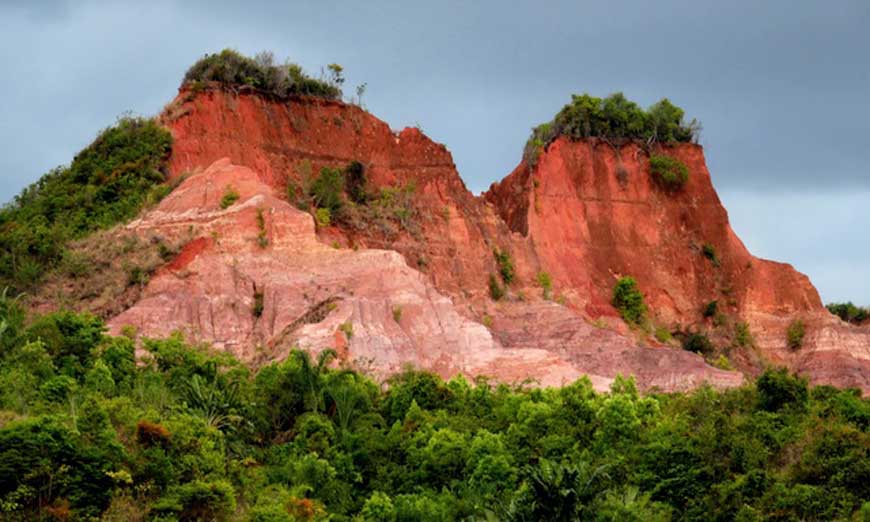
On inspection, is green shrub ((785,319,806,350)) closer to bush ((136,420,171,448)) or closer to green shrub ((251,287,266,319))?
green shrub ((251,287,266,319))

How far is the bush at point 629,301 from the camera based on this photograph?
91500mm

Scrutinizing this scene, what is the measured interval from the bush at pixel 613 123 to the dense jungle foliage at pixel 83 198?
67.0ft

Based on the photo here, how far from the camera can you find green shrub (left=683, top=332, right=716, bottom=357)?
297 feet

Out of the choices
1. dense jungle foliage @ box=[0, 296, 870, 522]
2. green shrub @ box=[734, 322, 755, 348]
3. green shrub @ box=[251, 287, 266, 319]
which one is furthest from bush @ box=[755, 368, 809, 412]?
green shrub @ box=[734, 322, 755, 348]

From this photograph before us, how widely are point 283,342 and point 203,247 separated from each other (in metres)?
6.23

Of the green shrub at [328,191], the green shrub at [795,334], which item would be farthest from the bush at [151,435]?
the green shrub at [795,334]

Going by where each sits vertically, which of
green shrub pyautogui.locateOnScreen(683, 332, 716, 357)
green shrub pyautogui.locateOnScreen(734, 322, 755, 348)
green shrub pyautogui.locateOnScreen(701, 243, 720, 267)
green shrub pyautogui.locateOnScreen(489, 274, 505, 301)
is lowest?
green shrub pyautogui.locateOnScreen(683, 332, 716, 357)

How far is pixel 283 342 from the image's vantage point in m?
72.8

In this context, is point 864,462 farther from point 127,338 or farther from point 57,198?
point 57,198

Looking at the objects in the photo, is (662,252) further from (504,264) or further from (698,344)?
(504,264)

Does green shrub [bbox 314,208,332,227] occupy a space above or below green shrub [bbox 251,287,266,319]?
above

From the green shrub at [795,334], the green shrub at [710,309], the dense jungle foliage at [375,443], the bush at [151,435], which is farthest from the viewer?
the green shrub at [710,309]

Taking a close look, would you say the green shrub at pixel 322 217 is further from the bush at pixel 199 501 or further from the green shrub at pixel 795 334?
the bush at pixel 199 501

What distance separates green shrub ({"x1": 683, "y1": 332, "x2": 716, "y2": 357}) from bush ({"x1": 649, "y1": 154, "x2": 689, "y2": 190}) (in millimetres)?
10212
